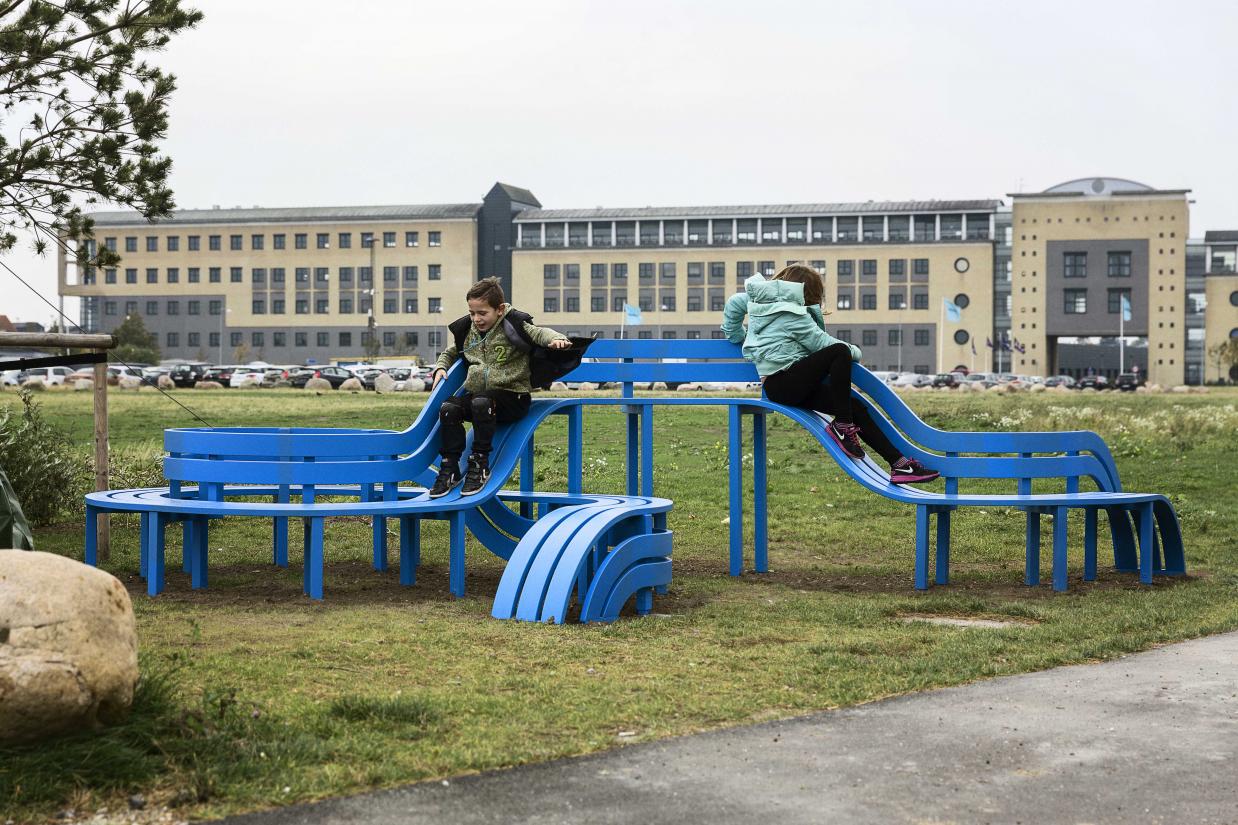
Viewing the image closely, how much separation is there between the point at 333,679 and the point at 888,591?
15.4 feet

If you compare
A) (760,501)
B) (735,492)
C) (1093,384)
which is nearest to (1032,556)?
(760,501)

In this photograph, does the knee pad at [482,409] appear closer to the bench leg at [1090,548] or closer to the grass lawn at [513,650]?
the grass lawn at [513,650]

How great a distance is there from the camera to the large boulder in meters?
4.77

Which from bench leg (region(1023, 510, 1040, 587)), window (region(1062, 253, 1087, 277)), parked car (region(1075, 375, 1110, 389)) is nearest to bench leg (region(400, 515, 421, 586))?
bench leg (region(1023, 510, 1040, 587))

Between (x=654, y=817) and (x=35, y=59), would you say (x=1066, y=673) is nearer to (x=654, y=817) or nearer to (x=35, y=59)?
(x=654, y=817)

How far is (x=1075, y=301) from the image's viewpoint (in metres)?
114

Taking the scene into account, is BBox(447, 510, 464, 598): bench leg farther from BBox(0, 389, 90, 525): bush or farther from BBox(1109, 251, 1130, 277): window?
BBox(1109, 251, 1130, 277): window

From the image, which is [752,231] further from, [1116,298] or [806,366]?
[806,366]

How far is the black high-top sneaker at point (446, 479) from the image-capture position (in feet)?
31.6

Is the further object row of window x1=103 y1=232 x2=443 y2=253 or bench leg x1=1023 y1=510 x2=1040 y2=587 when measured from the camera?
row of window x1=103 y1=232 x2=443 y2=253

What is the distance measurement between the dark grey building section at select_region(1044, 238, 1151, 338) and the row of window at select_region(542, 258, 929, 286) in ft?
33.8

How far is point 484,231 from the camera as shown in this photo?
127 m

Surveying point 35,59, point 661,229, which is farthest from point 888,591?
point 661,229

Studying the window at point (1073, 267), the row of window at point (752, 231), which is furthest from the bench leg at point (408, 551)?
the row of window at point (752, 231)
